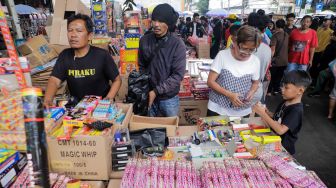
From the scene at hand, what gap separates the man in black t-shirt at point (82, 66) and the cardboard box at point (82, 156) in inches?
29.0

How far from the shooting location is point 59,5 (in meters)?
4.39

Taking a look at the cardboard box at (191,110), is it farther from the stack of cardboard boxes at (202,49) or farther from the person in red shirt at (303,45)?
the stack of cardboard boxes at (202,49)

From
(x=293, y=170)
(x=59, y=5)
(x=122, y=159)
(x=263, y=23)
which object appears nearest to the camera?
(x=293, y=170)

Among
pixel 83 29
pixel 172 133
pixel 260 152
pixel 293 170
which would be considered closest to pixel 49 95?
pixel 83 29

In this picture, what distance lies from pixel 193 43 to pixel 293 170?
771cm

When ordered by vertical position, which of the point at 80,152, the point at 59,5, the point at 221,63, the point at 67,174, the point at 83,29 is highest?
the point at 59,5

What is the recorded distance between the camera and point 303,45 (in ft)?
18.2

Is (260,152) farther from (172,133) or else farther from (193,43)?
(193,43)

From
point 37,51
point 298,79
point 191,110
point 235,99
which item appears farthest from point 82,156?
point 37,51

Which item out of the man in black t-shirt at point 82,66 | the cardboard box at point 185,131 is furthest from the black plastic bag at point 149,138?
the man in black t-shirt at point 82,66

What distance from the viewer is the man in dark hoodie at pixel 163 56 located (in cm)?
247

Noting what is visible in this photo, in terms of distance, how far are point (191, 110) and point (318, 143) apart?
7.28 ft

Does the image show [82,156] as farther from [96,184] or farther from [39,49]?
[39,49]

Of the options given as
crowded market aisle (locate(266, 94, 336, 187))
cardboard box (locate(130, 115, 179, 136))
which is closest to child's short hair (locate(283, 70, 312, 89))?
cardboard box (locate(130, 115, 179, 136))
